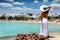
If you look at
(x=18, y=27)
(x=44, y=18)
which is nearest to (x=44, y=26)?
(x=44, y=18)

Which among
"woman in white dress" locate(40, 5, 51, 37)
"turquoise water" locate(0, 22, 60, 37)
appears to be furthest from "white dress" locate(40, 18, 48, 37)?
"turquoise water" locate(0, 22, 60, 37)

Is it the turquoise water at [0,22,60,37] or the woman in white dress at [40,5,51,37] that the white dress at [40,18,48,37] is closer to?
the woman in white dress at [40,5,51,37]

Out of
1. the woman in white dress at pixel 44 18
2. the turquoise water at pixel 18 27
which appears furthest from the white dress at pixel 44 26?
the turquoise water at pixel 18 27

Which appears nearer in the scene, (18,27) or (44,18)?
(44,18)

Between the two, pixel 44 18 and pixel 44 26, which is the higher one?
pixel 44 18

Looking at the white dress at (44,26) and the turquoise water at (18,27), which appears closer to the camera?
the white dress at (44,26)

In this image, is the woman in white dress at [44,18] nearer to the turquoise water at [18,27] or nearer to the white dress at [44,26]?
the white dress at [44,26]

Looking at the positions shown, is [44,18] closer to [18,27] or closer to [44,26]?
[44,26]

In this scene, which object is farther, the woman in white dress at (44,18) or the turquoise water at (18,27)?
the turquoise water at (18,27)

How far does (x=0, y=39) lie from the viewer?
5.95m

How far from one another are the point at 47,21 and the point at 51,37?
19.9 inches

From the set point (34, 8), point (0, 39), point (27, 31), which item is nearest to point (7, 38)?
point (0, 39)

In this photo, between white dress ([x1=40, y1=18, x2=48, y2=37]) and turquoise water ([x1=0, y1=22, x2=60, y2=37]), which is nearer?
white dress ([x1=40, y1=18, x2=48, y2=37])

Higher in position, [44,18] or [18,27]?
[44,18]
